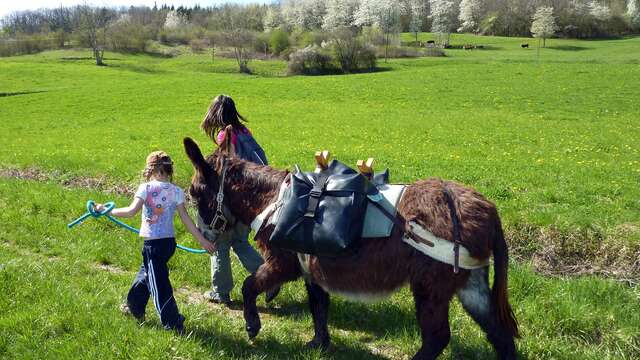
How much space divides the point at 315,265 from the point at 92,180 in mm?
10436

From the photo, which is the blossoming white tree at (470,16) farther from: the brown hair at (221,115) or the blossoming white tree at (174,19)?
the brown hair at (221,115)

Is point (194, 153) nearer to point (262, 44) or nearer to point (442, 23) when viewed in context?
point (262, 44)

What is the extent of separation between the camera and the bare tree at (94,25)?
76812mm

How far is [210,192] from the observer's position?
4891 mm

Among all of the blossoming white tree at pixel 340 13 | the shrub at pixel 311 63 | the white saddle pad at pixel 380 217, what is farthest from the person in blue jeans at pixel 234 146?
the blossoming white tree at pixel 340 13

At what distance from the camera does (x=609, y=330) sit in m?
4.88

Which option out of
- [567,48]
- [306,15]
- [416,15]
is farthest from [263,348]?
[306,15]

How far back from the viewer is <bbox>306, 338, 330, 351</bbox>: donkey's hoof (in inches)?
189

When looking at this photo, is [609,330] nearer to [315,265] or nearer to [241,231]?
[315,265]

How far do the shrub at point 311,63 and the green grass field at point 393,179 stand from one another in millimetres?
30549

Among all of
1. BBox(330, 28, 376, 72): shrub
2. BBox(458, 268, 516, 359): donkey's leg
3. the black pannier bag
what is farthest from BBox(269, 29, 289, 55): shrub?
BBox(458, 268, 516, 359): donkey's leg

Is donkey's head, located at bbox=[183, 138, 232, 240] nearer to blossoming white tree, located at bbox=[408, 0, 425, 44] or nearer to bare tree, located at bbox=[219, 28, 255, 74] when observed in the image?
bare tree, located at bbox=[219, 28, 255, 74]

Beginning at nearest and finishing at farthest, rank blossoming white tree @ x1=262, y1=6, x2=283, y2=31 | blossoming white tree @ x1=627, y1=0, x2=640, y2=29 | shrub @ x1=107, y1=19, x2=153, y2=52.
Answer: blossoming white tree @ x1=627, y1=0, x2=640, y2=29, shrub @ x1=107, y1=19, x2=153, y2=52, blossoming white tree @ x1=262, y1=6, x2=283, y2=31

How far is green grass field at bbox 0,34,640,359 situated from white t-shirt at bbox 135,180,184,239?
95cm
